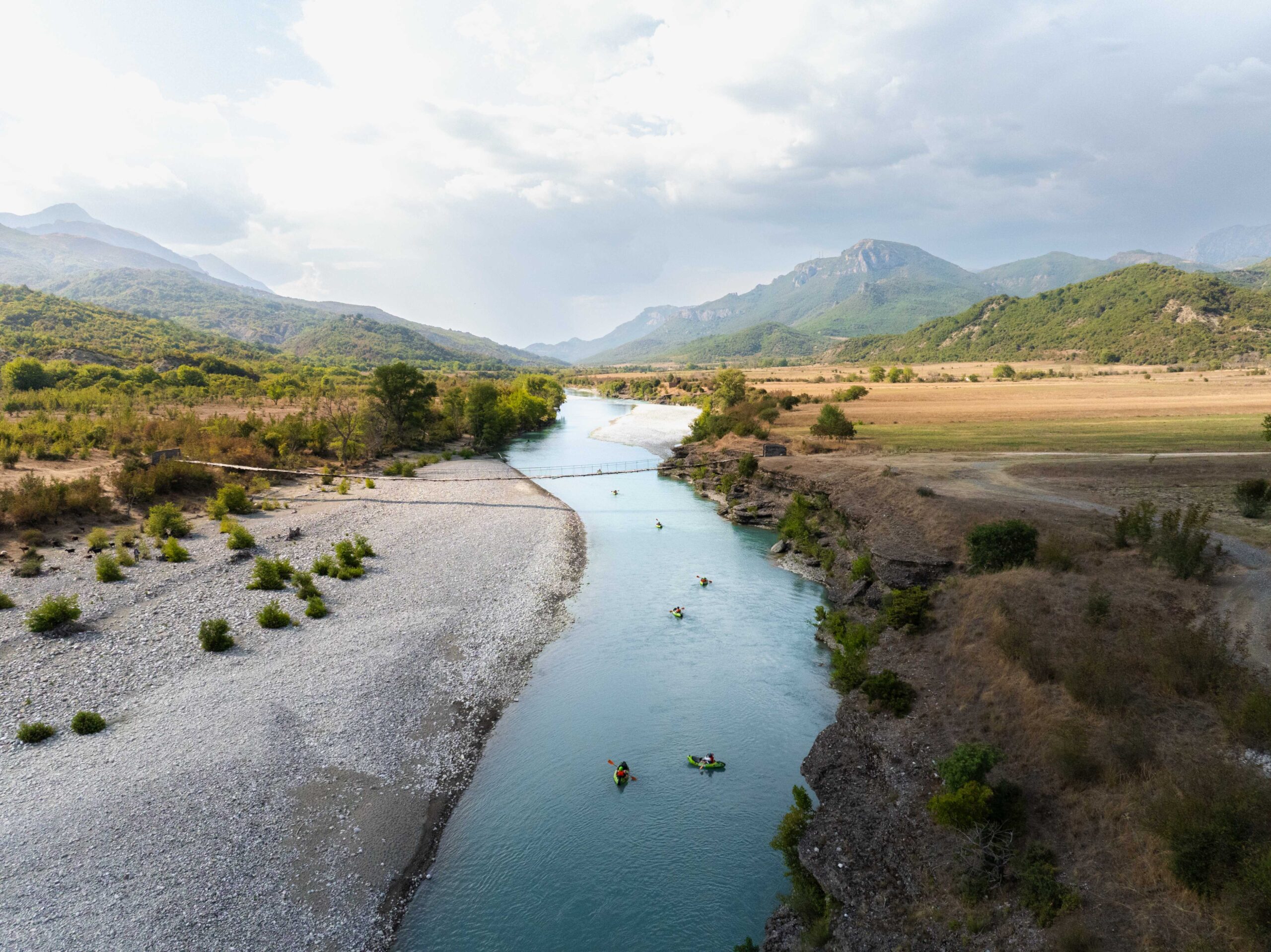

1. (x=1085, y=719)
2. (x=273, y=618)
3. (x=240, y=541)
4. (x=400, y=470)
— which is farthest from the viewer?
(x=400, y=470)

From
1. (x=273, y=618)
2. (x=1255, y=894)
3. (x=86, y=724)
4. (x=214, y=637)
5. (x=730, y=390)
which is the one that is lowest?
(x=86, y=724)

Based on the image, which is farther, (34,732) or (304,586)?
(304,586)

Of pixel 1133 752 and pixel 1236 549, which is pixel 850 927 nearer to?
pixel 1133 752

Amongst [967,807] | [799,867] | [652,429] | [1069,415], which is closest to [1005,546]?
[967,807]

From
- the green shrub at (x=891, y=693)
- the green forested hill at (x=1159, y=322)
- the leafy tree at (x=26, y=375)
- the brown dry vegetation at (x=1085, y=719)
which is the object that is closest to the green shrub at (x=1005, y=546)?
the brown dry vegetation at (x=1085, y=719)

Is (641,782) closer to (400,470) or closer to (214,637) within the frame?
(214,637)

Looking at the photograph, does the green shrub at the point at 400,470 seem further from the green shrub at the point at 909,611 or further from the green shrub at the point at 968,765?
the green shrub at the point at 968,765

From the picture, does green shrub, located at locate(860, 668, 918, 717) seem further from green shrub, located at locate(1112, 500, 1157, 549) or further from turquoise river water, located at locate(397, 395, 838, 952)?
green shrub, located at locate(1112, 500, 1157, 549)
